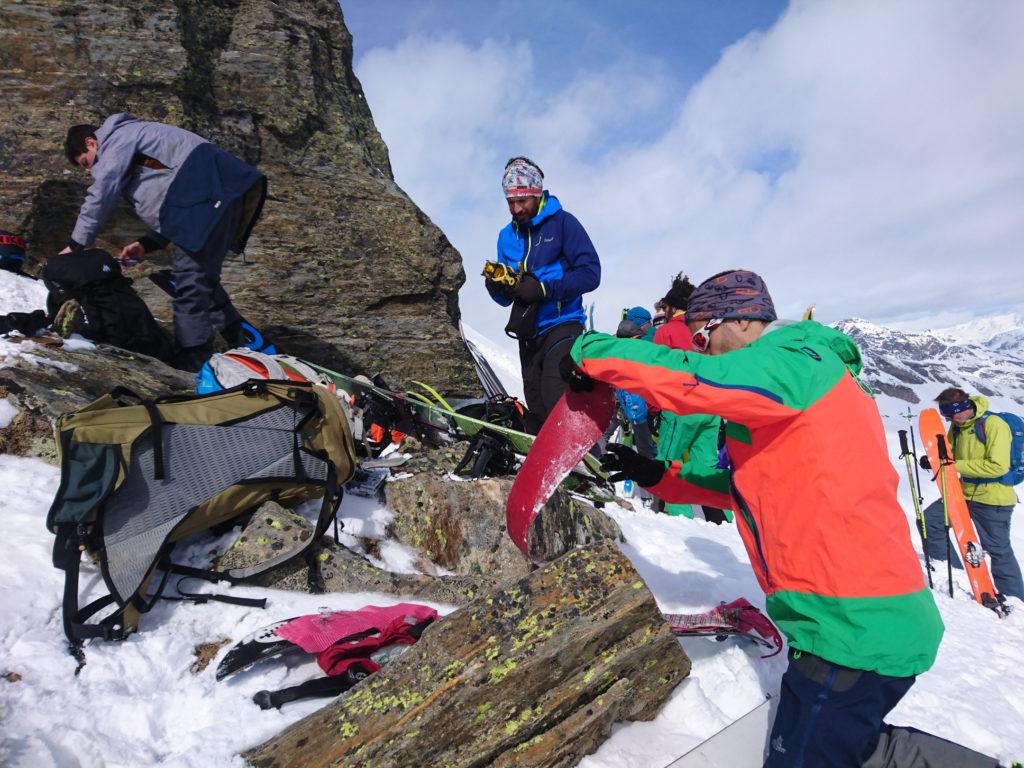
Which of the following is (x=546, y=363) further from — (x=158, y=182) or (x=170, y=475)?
(x=158, y=182)

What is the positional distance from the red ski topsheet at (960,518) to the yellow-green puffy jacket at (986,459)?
0.17 meters

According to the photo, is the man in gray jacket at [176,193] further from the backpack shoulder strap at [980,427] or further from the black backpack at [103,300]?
the backpack shoulder strap at [980,427]

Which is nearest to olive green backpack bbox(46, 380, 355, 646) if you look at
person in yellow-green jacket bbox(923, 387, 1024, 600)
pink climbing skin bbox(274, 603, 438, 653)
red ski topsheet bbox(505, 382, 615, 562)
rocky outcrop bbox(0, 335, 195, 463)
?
pink climbing skin bbox(274, 603, 438, 653)

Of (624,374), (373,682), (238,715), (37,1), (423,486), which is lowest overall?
(238,715)

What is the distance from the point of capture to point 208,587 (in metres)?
3.12

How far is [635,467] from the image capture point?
3.30 m

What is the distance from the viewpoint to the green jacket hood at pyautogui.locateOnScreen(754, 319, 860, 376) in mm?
2354

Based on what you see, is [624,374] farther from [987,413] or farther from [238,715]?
[987,413]

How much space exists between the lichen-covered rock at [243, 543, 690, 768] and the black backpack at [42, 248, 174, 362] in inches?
201

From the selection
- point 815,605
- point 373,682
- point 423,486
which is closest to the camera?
point 815,605

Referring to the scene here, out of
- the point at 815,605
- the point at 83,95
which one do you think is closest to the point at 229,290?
the point at 83,95

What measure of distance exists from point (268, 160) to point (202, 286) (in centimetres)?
337

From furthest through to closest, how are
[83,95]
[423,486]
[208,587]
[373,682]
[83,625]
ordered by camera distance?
[83,95]
[423,486]
[208,587]
[83,625]
[373,682]

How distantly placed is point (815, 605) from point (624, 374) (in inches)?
48.0
